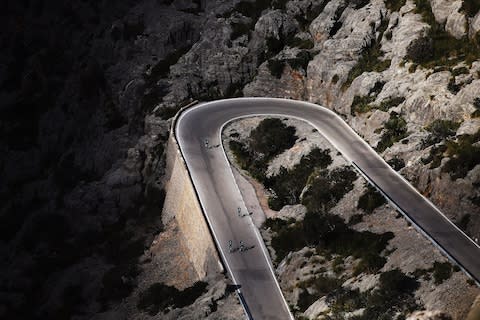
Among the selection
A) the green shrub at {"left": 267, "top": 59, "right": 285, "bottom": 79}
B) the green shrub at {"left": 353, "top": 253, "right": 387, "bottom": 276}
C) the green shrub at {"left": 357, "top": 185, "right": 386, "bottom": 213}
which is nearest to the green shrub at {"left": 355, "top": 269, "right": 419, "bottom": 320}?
the green shrub at {"left": 353, "top": 253, "right": 387, "bottom": 276}

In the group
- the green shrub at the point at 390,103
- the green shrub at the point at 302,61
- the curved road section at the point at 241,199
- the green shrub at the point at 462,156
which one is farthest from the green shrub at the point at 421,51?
the green shrub at the point at 302,61

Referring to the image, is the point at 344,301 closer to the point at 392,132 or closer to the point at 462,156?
the point at 462,156

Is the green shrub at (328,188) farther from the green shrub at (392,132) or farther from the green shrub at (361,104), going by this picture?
the green shrub at (361,104)

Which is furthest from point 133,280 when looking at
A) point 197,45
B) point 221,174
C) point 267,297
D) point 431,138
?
point 197,45

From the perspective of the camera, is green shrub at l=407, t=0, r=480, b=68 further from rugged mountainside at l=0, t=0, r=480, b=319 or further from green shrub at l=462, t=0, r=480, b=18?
green shrub at l=462, t=0, r=480, b=18

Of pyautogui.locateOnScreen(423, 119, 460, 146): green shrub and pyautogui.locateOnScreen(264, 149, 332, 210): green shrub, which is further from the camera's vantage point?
pyautogui.locateOnScreen(264, 149, 332, 210): green shrub

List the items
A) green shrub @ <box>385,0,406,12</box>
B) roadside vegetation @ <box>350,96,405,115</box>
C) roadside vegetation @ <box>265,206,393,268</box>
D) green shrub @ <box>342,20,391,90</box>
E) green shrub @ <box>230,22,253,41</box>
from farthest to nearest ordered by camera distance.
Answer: green shrub @ <box>230,22,253,41</box>
green shrub @ <box>385,0,406,12</box>
green shrub @ <box>342,20,391,90</box>
roadside vegetation @ <box>350,96,405,115</box>
roadside vegetation @ <box>265,206,393,268</box>

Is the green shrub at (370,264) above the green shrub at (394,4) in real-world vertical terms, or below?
below
